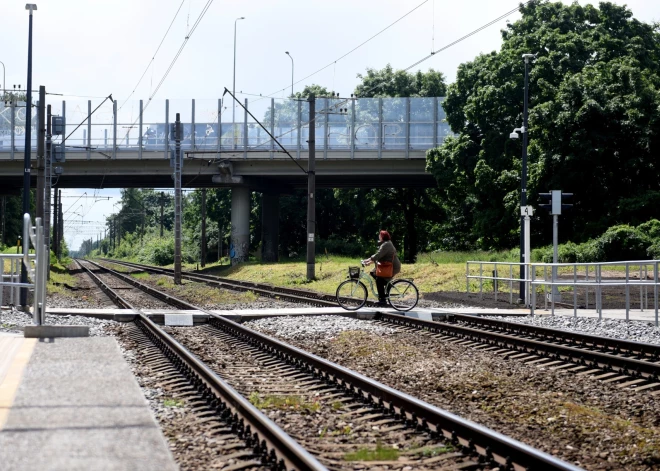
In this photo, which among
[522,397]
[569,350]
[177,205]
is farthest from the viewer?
[177,205]

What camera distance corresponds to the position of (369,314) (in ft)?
65.3

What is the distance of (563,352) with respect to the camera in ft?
41.7

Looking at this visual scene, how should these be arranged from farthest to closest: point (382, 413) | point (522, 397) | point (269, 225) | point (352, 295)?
1. point (269, 225)
2. point (352, 295)
3. point (522, 397)
4. point (382, 413)

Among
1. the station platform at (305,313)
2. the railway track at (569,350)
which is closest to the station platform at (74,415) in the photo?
the railway track at (569,350)

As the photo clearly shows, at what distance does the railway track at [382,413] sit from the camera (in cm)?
648

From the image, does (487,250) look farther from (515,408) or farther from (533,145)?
(515,408)

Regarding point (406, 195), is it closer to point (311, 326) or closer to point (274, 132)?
point (274, 132)

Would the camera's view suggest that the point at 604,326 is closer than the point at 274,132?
Yes

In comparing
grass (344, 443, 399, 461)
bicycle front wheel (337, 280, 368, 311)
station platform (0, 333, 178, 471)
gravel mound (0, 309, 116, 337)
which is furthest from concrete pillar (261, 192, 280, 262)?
grass (344, 443, 399, 461)

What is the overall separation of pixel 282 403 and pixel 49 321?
9.70 meters

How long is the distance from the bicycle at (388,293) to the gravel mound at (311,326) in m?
1.07

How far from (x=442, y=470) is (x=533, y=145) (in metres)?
40.8

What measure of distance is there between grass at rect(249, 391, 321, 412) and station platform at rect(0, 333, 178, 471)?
1081 mm

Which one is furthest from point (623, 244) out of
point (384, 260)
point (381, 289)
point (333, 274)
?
point (384, 260)
